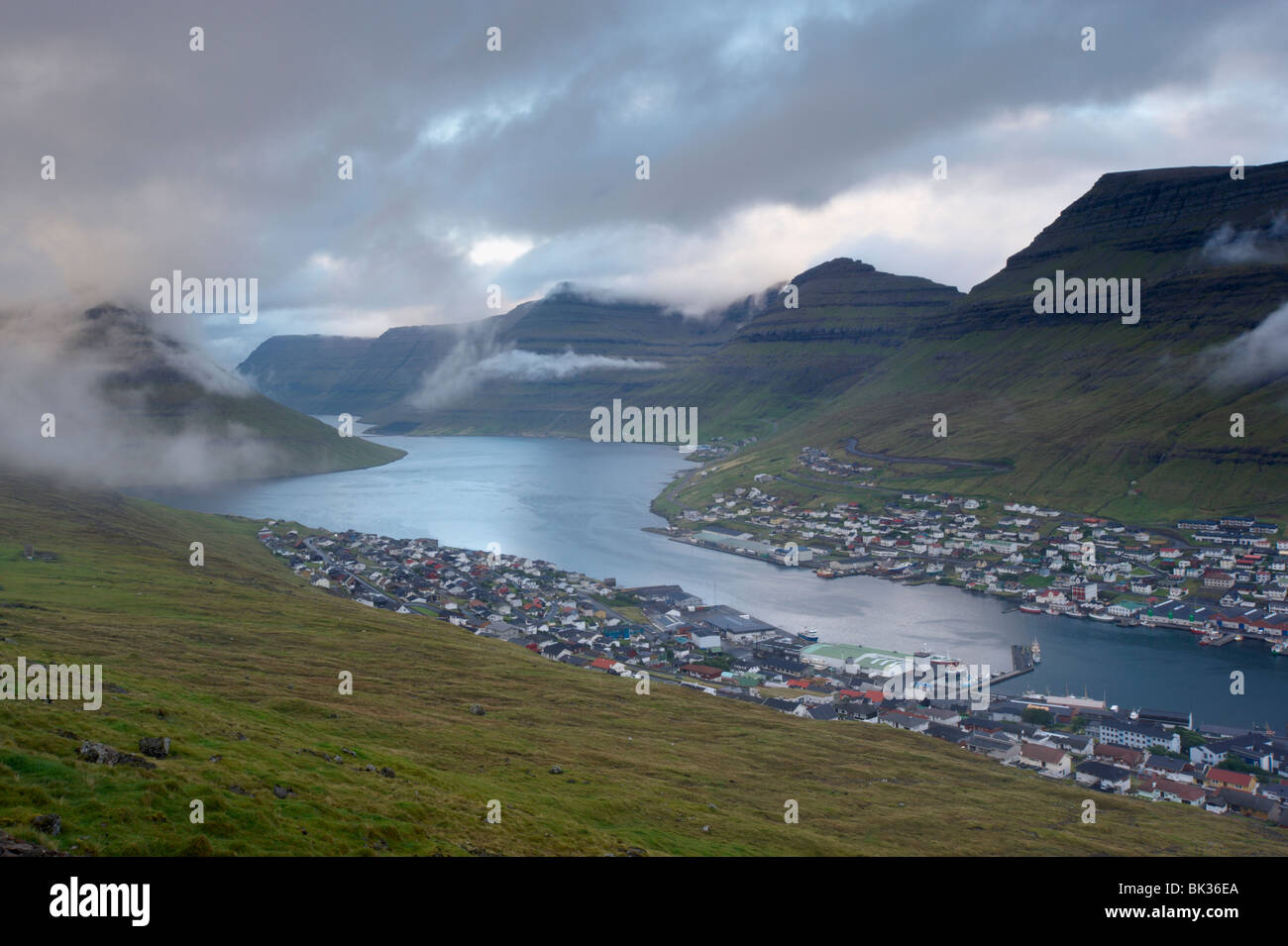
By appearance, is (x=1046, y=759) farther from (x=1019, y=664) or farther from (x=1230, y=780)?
(x=1019, y=664)

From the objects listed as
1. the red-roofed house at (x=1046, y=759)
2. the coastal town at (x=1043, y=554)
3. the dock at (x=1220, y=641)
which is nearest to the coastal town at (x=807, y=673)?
the red-roofed house at (x=1046, y=759)

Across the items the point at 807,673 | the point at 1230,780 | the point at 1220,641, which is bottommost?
the point at 1230,780

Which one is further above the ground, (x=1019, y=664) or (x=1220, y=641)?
(x=1220, y=641)

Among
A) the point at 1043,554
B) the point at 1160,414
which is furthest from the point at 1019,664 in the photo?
the point at 1160,414

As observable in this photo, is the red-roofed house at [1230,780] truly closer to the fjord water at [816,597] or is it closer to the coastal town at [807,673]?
the coastal town at [807,673]

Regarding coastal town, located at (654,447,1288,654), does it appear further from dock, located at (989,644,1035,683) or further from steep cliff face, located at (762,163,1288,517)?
dock, located at (989,644,1035,683)
